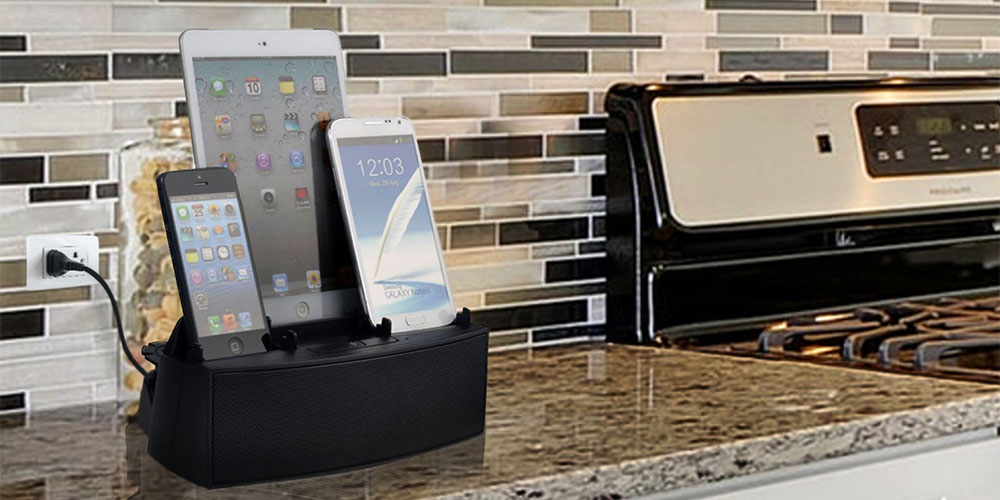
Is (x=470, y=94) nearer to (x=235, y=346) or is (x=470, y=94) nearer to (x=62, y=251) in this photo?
(x=62, y=251)

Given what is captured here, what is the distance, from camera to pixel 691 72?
6.87 feet

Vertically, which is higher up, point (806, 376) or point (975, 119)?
point (975, 119)

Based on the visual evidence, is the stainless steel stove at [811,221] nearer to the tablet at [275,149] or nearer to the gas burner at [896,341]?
the gas burner at [896,341]

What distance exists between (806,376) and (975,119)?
29.7 inches

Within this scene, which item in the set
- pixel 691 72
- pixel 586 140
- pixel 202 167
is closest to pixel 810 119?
pixel 691 72

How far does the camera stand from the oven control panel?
210 centimetres

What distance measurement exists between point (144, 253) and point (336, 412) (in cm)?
44

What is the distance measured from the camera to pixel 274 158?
139 centimetres

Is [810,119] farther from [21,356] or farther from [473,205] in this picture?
[21,356]

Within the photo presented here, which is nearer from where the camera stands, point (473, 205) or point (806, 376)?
point (806, 376)

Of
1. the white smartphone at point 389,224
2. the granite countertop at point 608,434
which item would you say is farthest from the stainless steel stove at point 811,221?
the white smartphone at point 389,224

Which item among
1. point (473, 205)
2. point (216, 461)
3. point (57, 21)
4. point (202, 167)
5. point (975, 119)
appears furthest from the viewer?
point (975, 119)

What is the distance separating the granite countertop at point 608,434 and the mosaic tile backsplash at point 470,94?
168mm

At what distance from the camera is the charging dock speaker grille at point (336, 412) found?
1.24m
